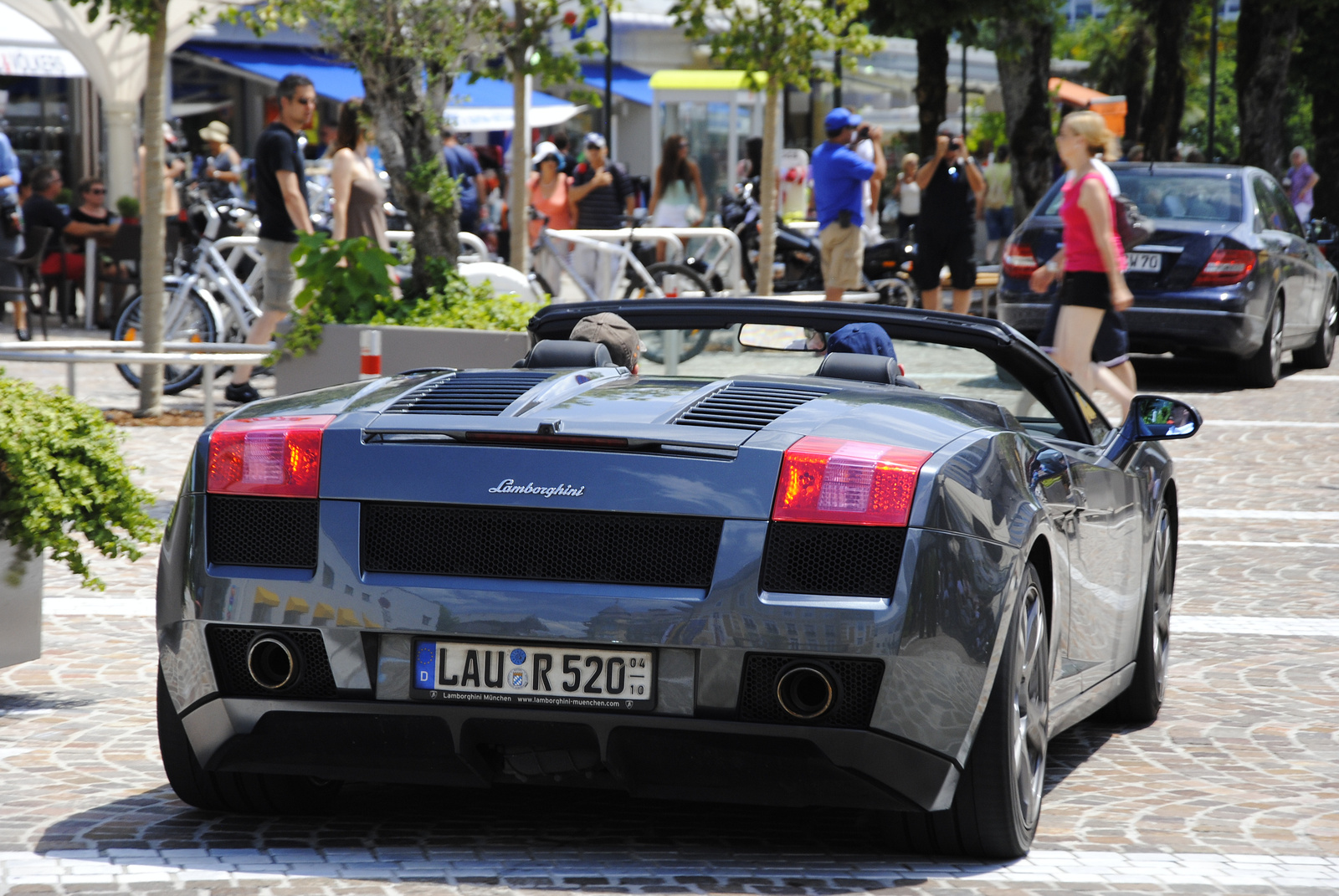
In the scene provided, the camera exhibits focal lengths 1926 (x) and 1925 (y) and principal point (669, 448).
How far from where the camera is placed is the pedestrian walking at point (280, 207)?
41.8 feet

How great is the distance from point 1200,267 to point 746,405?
1154 centimetres

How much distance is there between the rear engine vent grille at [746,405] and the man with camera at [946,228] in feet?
43.6

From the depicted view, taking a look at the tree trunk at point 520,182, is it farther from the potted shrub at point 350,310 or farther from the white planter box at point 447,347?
the white planter box at point 447,347

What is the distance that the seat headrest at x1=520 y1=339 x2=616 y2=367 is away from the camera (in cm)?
456

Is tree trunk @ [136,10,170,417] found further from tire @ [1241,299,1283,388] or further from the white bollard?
tire @ [1241,299,1283,388]

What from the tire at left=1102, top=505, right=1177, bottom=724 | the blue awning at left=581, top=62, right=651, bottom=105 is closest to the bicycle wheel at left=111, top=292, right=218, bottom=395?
the tire at left=1102, top=505, right=1177, bottom=724

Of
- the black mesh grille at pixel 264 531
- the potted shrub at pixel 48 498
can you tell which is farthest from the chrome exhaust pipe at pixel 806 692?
the potted shrub at pixel 48 498

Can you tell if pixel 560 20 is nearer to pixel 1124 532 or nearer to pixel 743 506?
pixel 1124 532

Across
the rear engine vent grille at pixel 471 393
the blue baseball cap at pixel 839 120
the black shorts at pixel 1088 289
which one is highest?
the blue baseball cap at pixel 839 120

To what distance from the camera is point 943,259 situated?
1741 cm

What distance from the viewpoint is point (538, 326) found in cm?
538

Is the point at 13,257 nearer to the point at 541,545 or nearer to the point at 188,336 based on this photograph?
the point at 188,336

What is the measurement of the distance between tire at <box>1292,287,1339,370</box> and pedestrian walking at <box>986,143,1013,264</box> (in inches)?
440

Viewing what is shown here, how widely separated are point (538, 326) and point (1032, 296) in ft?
34.0
